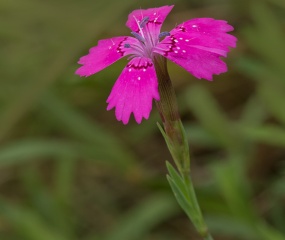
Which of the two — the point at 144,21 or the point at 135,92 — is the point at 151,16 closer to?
the point at 144,21

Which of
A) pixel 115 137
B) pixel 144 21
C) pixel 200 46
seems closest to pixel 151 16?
pixel 144 21

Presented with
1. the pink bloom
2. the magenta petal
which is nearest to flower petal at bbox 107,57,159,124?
the pink bloom

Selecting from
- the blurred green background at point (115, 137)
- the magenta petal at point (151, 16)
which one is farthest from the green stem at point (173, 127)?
the blurred green background at point (115, 137)

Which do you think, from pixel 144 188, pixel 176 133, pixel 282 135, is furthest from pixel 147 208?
pixel 176 133

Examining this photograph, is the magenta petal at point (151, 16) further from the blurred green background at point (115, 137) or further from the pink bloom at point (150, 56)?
the blurred green background at point (115, 137)

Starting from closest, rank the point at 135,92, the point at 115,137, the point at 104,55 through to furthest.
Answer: the point at 135,92 < the point at 104,55 < the point at 115,137

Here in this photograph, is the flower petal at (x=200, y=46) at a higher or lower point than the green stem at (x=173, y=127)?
higher

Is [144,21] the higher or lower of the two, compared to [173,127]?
higher

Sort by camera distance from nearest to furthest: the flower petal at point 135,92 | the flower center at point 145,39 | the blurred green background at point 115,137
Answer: the flower petal at point 135,92
the flower center at point 145,39
the blurred green background at point 115,137
